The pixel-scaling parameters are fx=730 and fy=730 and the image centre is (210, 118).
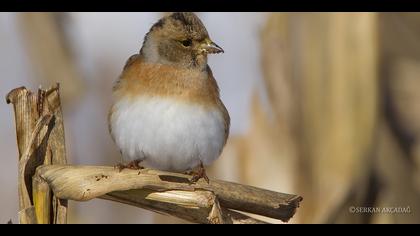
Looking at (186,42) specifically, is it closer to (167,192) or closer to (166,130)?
(166,130)

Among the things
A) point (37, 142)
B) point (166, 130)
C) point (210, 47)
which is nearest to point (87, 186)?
point (37, 142)

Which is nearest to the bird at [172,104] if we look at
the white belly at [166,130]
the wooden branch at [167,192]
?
the white belly at [166,130]

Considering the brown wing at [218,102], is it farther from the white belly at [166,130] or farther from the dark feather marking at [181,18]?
the dark feather marking at [181,18]

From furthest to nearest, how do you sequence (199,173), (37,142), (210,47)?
(210,47) → (199,173) → (37,142)

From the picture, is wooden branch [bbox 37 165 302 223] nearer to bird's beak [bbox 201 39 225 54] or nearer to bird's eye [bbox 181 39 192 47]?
bird's beak [bbox 201 39 225 54]

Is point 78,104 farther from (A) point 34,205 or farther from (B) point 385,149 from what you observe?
(A) point 34,205

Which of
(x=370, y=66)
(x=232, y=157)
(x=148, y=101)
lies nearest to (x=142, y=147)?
(x=148, y=101)
